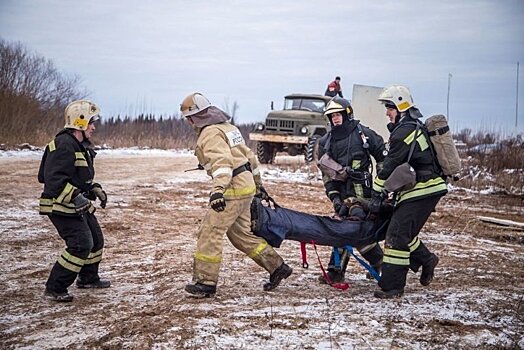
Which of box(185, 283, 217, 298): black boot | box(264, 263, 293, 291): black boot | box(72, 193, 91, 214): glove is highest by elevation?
box(72, 193, 91, 214): glove

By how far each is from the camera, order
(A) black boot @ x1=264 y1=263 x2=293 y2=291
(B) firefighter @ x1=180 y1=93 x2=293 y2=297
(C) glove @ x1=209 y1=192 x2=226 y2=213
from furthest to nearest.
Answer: (A) black boot @ x1=264 y1=263 x2=293 y2=291 < (B) firefighter @ x1=180 y1=93 x2=293 y2=297 < (C) glove @ x1=209 y1=192 x2=226 y2=213

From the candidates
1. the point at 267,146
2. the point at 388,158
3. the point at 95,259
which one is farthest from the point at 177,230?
the point at 267,146

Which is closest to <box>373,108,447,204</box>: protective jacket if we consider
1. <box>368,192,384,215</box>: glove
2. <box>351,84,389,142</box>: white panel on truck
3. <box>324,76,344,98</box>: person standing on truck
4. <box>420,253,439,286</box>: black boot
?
<box>368,192,384,215</box>: glove

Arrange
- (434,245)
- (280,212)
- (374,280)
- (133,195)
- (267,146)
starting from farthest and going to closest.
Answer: (267,146) < (133,195) < (434,245) < (374,280) < (280,212)

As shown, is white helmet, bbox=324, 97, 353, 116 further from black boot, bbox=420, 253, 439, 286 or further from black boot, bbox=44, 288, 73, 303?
black boot, bbox=44, 288, 73, 303

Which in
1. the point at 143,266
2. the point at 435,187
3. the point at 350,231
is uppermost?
the point at 435,187

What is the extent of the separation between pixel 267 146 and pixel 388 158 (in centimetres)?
1858

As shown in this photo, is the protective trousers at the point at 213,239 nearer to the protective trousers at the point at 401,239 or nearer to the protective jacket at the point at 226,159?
the protective jacket at the point at 226,159

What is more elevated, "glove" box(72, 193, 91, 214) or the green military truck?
the green military truck

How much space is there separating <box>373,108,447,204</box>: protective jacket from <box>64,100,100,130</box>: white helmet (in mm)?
2828

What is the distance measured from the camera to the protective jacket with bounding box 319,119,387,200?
6.90 m

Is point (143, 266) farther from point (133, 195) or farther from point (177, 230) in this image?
point (133, 195)

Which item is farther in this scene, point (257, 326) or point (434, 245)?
point (434, 245)

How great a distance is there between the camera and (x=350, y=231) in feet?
21.4
